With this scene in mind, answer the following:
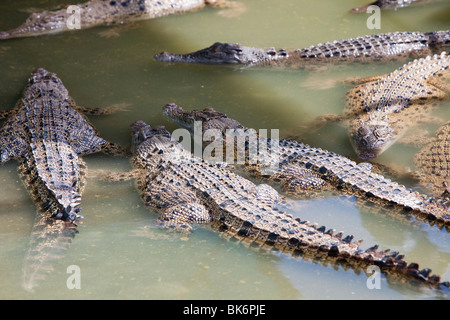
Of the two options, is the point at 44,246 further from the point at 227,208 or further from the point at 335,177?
the point at 335,177

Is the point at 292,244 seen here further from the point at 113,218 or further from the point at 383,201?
the point at 113,218

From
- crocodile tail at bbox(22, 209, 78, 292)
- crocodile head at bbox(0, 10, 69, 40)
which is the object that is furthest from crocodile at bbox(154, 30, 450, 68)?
crocodile tail at bbox(22, 209, 78, 292)

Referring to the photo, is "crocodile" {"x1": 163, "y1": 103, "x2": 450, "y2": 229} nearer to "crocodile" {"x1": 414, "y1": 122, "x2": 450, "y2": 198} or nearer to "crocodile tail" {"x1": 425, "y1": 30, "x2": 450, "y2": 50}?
"crocodile" {"x1": 414, "y1": 122, "x2": 450, "y2": 198}

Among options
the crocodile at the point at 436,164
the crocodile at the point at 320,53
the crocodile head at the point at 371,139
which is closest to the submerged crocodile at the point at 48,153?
the crocodile at the point at 320,53

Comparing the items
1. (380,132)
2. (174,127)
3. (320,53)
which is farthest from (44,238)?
(320,53)

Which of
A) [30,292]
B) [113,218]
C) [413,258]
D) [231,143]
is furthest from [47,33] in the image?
[413,258]

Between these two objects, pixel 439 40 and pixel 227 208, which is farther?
pixel 439 40
